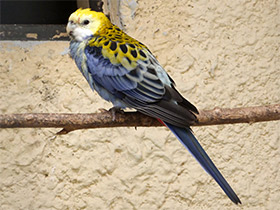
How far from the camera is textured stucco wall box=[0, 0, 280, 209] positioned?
304cm

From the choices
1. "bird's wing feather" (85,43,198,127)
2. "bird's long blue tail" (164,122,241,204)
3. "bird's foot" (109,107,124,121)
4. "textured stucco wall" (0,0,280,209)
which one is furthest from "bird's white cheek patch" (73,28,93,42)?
"bird's long blue tail" (164,122,241,204)

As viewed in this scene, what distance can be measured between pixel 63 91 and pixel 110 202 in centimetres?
73

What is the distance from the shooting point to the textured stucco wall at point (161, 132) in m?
3.04

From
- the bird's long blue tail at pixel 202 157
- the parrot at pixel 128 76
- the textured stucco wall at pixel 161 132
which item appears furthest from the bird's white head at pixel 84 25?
the bird's long blue tail at pixel 202 157

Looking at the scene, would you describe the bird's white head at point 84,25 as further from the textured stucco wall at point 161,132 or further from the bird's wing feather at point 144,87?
the textured stucco wall at point 161,132

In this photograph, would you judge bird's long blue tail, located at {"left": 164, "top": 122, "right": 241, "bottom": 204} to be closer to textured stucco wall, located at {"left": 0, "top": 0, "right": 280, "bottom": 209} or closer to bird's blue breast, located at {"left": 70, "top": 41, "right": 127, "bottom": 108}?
bird's blue breast, located at {"left": 70, "top": 41, "right": 127, "bottom": 108}

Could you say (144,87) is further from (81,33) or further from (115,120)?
(81,33)

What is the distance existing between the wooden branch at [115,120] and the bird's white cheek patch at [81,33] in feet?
1.54

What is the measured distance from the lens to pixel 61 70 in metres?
3.12

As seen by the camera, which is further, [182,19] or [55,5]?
[55,5]

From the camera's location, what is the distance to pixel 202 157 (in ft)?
6.92

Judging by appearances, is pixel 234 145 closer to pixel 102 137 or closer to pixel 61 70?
pixel 102 137

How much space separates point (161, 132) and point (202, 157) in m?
1.08

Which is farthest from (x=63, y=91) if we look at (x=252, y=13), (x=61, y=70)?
(x=252, y=13)
